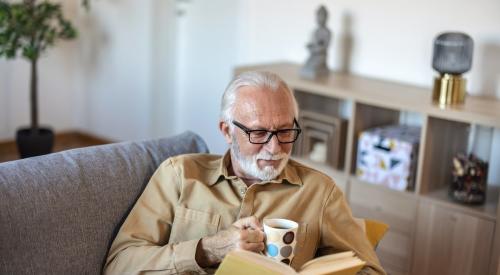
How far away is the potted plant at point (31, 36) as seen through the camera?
3.65 metres

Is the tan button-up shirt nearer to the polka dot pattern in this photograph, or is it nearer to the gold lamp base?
the polka dot pattern

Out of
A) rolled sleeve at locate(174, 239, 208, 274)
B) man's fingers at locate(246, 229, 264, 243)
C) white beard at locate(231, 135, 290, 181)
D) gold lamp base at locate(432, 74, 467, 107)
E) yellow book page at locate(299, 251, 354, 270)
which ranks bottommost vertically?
rolled sleeve at locate(174, 239, 208, 274)

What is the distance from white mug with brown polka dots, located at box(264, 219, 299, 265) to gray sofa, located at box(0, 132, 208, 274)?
500 mm

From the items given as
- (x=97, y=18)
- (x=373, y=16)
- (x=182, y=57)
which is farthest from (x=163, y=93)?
(x=373, y=16)

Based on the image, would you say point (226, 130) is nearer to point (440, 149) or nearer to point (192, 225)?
point (192, 225)

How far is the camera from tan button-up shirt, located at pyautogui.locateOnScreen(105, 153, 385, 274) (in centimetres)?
180

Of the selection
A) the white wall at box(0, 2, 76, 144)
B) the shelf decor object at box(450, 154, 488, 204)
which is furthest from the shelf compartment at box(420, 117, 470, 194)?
the white wall at box(0, 2, 76, 144)

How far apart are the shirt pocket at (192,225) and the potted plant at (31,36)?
221 centimetres

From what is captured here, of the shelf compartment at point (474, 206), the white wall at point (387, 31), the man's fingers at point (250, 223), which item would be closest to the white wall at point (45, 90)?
the white wall at point (387, 31)

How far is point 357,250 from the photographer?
1.81 m

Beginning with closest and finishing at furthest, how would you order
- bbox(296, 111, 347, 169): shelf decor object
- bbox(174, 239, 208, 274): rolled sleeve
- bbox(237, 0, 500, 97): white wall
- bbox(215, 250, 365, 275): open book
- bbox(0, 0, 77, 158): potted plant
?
1. bbox(215, 250, 365, 275): open book
2. bbox(174, 239, 208, 274): rolled sleeve
3. bbox(237, 0, 500, 97): white wall
4. bbox(296, 111, 347, 169): shelf decor object
5. bbox(0, 0, 77, 158): potted plant

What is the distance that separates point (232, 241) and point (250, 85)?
43 cm

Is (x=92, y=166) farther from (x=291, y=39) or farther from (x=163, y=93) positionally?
(x=163, y=93)

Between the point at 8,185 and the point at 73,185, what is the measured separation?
17 cm
